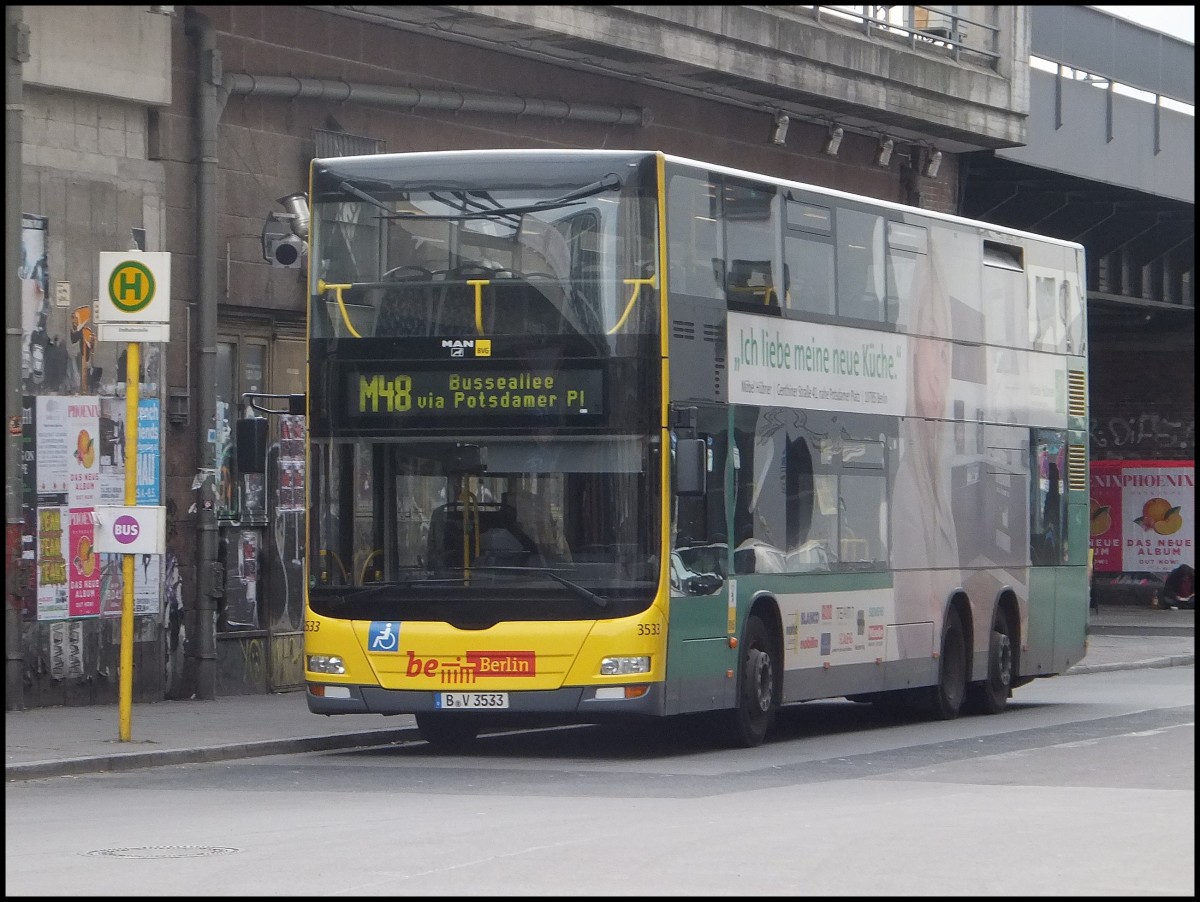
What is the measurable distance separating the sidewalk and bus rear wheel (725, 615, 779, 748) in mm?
2655

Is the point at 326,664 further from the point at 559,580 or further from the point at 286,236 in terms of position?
the point at 286,236

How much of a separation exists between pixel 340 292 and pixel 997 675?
8049mm

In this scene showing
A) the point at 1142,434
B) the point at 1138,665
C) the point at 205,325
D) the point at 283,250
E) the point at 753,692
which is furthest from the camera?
the point at 1142,434

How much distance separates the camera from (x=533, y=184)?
15.2m

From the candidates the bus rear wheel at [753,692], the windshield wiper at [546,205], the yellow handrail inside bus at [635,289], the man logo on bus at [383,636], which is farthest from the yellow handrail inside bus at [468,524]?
the bus rear wheel at [753,692]

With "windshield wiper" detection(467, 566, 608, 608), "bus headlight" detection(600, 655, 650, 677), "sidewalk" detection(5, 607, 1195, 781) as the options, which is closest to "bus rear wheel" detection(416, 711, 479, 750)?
"sidewalk" detection(5, 607, 1195, 781)

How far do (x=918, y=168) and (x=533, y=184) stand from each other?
57.0ft

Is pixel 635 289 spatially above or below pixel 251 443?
above

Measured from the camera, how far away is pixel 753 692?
1638 cm

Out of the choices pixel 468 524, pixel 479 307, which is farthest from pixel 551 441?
pixel 479 307

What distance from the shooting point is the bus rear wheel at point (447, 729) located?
54.4 ft

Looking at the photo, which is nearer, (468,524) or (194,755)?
(468,524)

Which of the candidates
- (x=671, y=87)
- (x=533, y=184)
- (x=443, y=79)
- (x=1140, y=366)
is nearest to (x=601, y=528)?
(x=533, y=184)

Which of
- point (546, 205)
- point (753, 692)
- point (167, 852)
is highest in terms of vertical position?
point (546, 205)
